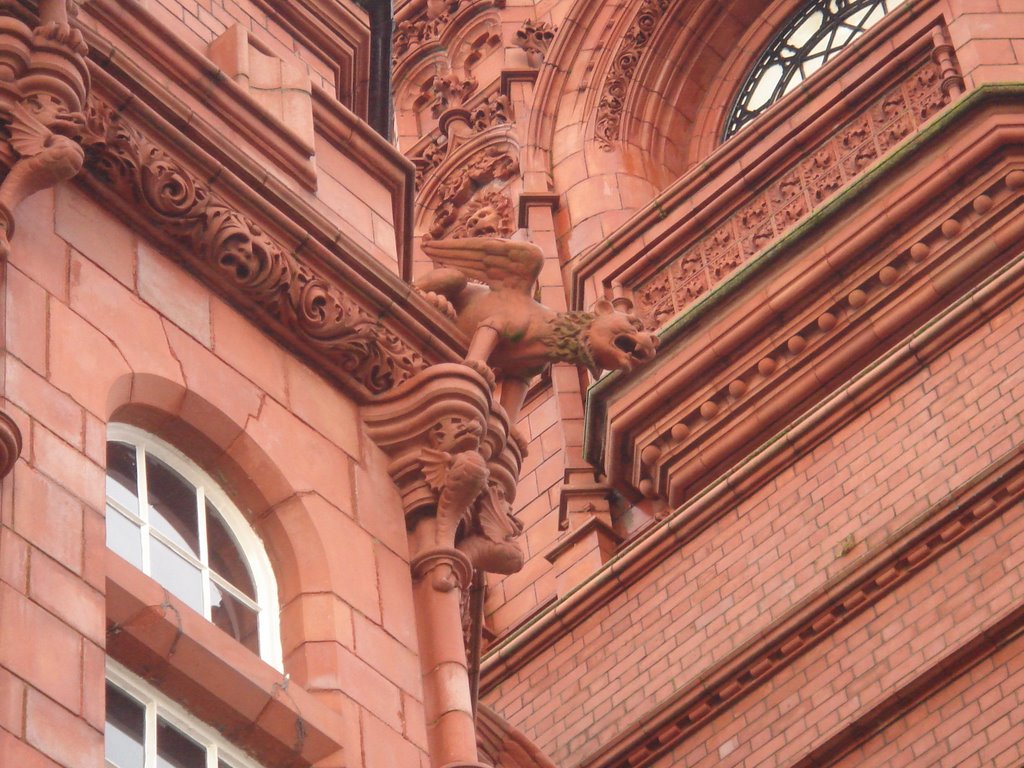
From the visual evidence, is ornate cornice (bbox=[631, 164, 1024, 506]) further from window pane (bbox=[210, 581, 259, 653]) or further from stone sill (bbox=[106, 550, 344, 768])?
stone sill (bbox=[106, 550, 344, 768])

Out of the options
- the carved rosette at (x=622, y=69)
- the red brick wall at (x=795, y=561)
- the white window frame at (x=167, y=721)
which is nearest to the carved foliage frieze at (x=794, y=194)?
the red brick wall at (x=795, y=561)

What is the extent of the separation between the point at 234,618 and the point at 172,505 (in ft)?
1.57

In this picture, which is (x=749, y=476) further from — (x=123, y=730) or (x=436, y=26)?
(x=436, y=26)

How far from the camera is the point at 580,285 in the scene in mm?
23688

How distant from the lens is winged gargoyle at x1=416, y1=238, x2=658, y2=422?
13242 mm

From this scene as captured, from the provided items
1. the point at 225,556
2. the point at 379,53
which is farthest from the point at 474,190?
the point at 225,556

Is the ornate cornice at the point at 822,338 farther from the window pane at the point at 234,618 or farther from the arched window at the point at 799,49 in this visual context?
the window pane at the point at 234,618

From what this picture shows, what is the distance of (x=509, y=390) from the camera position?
44.0ft

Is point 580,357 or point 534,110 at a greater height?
point 534,110

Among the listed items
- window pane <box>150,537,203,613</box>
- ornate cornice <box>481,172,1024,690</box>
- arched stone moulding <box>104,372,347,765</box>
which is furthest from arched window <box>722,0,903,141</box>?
window pane <box>150,537,203,613</box>

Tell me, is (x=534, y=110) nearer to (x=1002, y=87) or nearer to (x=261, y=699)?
(x=1002, y=87)

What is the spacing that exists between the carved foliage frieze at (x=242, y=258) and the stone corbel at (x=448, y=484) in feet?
0.65

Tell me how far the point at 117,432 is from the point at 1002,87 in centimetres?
1121

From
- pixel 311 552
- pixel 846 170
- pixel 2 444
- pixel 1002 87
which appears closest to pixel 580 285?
pixel 846 170
